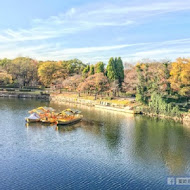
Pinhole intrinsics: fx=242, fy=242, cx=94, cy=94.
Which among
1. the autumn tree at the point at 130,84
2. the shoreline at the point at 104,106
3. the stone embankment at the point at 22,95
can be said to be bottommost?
the shoreline at the point at 104,106

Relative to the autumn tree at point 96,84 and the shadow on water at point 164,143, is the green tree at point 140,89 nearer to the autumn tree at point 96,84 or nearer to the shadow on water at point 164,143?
the shadow on water at point 164,143

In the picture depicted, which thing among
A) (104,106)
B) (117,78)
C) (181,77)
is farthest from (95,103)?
(181,77)

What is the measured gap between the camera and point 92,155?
2750 cm

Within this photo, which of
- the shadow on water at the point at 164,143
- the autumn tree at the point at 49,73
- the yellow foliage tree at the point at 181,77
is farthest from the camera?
the autumn tree at the point at 49,73

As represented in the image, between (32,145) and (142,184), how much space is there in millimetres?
15208

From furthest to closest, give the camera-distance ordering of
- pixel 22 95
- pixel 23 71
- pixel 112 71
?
pixel 23 71 → pixel 22 95 → pixel 112 71

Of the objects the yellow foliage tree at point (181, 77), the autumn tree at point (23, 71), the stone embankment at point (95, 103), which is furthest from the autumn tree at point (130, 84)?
the autumn tree at point (23, 71)

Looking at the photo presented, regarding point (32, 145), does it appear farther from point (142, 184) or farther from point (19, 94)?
point (19, 94)

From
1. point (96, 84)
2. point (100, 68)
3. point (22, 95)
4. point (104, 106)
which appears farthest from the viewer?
point (22, 95)

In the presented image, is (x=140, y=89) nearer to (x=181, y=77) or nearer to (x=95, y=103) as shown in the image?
(x=181, y=77)

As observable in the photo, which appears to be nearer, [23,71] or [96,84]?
[96,84]

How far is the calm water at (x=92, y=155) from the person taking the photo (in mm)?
21119

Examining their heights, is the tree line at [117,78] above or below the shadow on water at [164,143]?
above
